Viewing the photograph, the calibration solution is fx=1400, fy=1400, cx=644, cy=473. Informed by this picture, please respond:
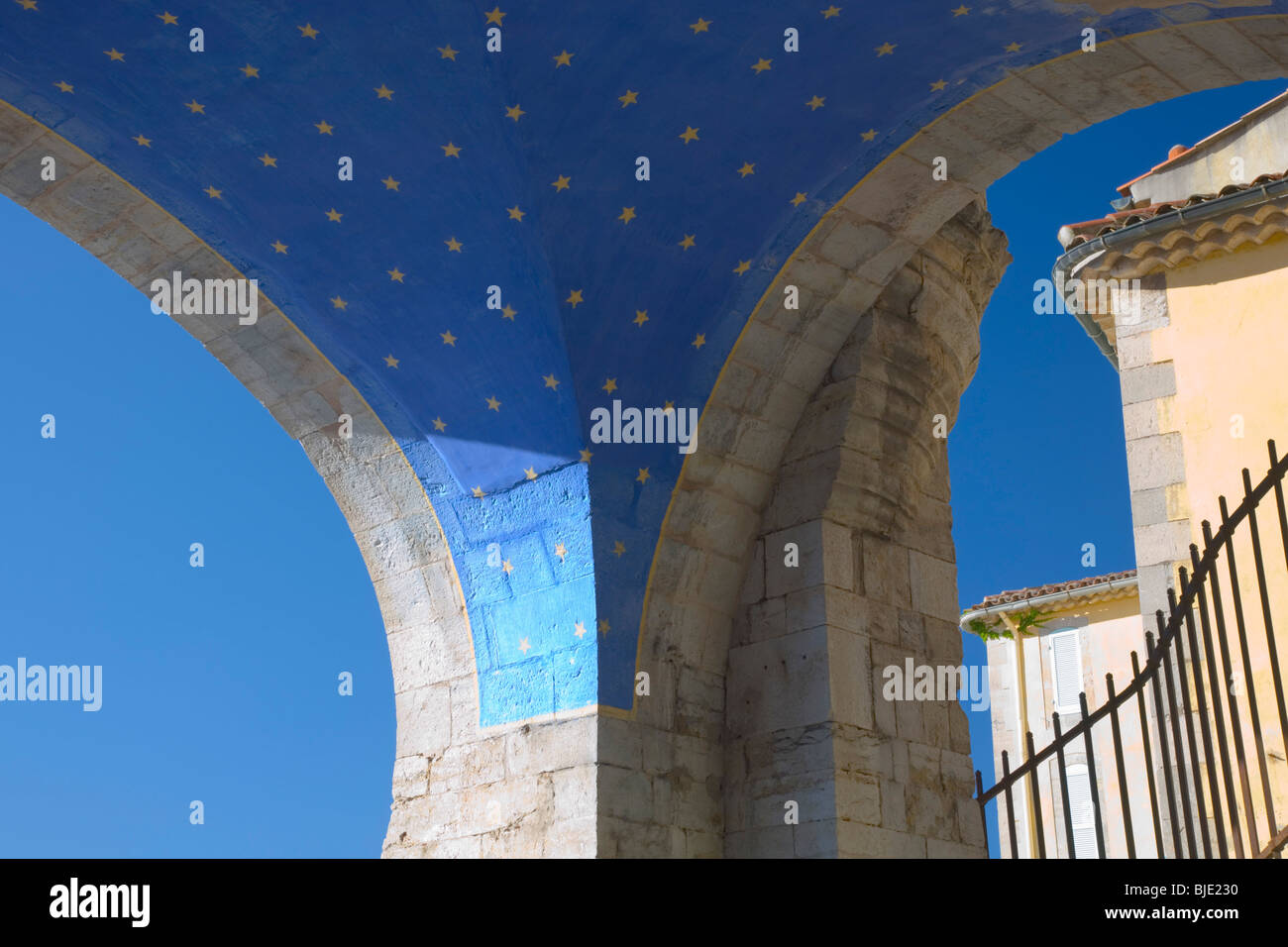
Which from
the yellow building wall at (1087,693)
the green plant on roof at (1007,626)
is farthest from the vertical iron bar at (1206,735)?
the green plant on roof at (1007,626)

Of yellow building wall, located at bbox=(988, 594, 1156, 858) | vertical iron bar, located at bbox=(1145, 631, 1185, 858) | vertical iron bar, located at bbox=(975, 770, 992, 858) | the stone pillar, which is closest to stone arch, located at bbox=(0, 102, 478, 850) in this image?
the stone pillar

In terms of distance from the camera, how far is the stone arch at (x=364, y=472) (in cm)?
461

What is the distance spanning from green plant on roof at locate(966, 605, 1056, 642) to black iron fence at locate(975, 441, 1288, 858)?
1.77 metres

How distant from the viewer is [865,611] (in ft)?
15.7

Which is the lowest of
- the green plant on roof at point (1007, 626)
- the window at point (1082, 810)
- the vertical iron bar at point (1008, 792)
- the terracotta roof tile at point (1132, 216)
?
the vertical iron bar at point (1008, 792)

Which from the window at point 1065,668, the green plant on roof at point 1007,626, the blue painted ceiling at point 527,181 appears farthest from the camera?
the green plant on roof at point 1007,626

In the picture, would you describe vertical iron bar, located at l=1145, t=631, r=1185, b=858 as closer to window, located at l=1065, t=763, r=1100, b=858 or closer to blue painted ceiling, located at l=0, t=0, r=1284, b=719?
blue painted ceiling, located at l=0, t=0, r=1284, b=719

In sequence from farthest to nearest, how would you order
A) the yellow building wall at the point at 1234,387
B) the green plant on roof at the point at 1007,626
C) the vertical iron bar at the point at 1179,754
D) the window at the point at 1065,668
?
the green plant on roof at the point at 1007,626 → the window at the point at 1065,668 → the yellow building wall at the point at 1234,387 → the vertical iron bar at the point at 1179,754

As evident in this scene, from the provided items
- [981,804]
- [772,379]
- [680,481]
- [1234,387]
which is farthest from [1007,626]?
[680,481]

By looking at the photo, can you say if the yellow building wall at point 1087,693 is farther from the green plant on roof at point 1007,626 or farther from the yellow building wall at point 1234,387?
the yellow building wall at point 1234,387

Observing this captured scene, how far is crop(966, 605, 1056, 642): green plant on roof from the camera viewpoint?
1498cm

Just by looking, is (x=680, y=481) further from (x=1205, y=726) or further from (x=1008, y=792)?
(x=1205, y=726)

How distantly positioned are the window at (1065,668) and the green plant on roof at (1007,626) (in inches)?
11.3
